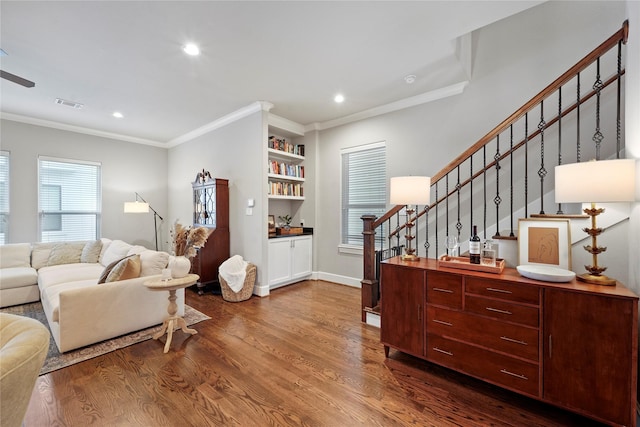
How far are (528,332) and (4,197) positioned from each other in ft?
22.7

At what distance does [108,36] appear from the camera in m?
2.42

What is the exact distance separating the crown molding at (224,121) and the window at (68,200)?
5.24ft

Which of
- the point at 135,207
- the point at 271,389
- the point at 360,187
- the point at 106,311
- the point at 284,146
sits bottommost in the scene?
the point at 271,389

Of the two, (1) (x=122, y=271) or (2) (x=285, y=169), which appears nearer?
(1) (x=122, y=271)

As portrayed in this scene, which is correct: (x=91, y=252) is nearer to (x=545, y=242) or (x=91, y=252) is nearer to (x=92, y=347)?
(x=92, y=347)

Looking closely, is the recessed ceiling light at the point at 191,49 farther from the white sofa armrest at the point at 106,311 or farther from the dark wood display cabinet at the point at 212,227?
the white sofa armrest at the point at 106,311

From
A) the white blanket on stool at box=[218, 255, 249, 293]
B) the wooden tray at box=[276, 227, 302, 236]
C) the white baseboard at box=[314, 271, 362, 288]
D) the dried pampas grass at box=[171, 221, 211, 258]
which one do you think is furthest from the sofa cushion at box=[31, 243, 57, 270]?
the white baseboard at box=[314, 271, 362, 288]

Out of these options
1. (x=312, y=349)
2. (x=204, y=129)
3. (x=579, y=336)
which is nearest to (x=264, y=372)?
(x=312, y=349)

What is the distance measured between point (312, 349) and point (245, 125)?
134 inches

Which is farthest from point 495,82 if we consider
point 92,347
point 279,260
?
point 92,347

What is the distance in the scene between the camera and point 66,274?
11.1ft

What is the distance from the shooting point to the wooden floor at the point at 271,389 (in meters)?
1.64

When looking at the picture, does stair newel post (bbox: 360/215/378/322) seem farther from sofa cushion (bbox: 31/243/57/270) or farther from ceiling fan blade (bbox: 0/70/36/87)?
sofa cushion (bbox: 31/243/57/270)

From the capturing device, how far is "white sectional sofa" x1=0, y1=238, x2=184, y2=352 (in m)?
2.39
